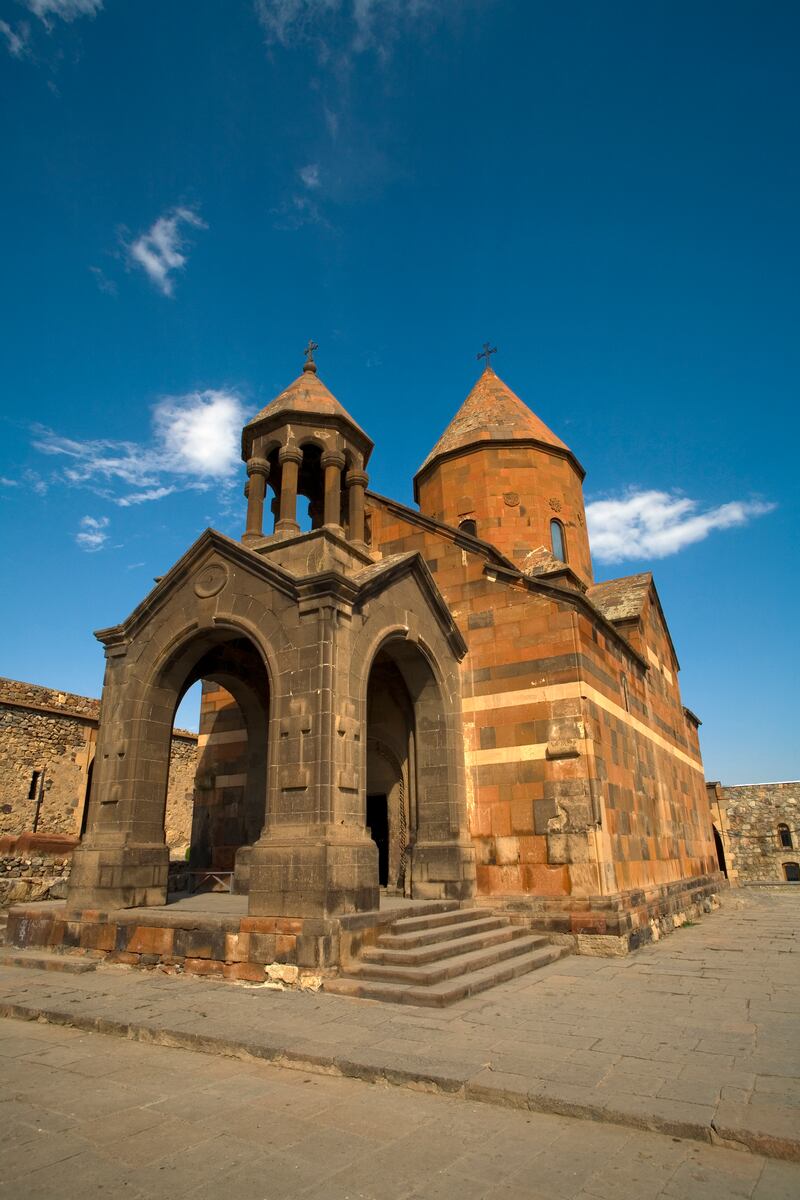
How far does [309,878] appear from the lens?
7.63m

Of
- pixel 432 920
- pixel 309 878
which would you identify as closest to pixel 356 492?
pixel 309 878

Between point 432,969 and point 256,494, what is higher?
point 256,494

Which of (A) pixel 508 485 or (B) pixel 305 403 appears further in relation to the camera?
(A) pixel 508 485

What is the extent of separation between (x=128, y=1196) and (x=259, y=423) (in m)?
10.8

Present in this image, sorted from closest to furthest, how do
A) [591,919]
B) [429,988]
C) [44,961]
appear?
[429,988] < [44,961] < [591,919]

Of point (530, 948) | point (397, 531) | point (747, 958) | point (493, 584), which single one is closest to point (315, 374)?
point (397, 531)

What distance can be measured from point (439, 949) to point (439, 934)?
0.56 metres

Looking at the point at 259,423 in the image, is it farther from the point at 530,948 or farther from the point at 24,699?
the point at 24,699

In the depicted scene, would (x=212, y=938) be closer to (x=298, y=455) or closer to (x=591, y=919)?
(x=591, y=919)

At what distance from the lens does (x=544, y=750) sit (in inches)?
429

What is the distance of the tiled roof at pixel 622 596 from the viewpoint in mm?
15500

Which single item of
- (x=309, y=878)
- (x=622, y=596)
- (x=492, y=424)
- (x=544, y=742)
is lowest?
(x=309, y=878)

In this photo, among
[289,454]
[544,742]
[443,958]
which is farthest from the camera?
[289,454]

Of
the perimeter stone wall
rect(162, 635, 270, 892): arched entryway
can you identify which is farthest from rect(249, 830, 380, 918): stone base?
the perimeter stone wall
